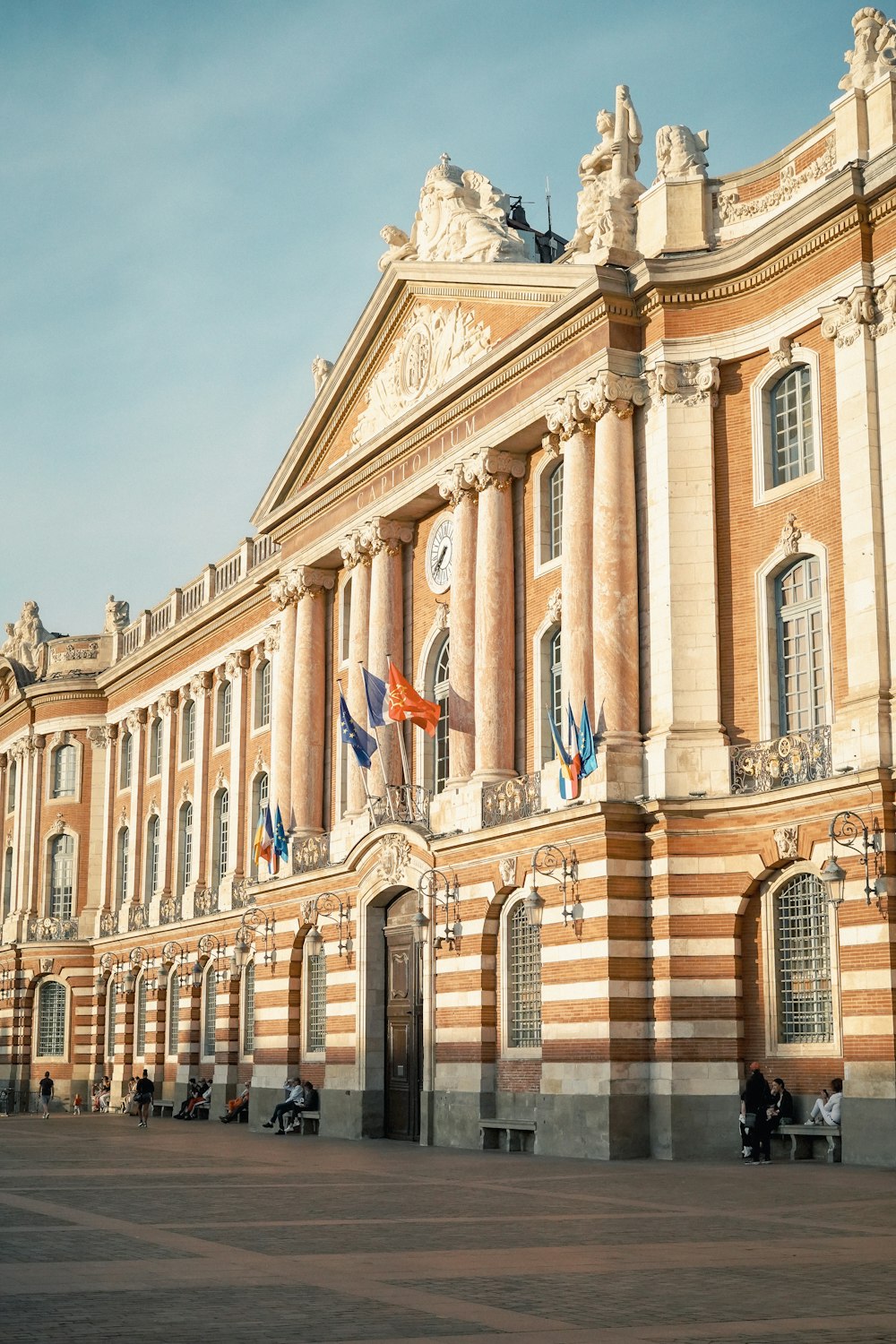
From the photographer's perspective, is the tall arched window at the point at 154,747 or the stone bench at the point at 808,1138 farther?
the tall arched window at the point at 154,747

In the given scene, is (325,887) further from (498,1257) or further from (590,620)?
(498,1257)

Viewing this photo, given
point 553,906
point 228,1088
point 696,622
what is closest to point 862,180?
point 696,622

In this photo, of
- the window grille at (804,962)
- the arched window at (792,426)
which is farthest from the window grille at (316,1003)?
the arched window at (792,426)

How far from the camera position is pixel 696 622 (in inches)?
1209

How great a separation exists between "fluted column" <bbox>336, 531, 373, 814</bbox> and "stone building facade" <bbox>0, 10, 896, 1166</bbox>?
0.10m

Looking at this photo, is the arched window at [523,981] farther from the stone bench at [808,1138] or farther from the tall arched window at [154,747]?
the tall arched window at [154,747]

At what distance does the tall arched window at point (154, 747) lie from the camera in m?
62.2

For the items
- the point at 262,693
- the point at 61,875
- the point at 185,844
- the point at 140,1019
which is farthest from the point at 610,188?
the point at 61,875

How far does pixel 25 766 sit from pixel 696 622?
147 ft

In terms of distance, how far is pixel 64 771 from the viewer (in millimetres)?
68500

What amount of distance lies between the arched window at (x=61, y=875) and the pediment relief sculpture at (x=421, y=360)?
3129cm

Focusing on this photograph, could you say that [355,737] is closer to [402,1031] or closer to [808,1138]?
[402,1031]

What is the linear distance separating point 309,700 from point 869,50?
69.4ft

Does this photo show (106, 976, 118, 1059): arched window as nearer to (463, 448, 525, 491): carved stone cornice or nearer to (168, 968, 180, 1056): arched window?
(168, 968, 180, 1056): arched window
